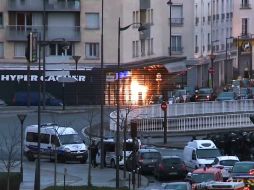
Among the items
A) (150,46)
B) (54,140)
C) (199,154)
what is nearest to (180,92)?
(150,46)

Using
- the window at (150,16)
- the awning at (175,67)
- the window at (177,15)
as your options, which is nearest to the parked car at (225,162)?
the awning at (175,67)

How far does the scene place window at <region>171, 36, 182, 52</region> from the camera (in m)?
112

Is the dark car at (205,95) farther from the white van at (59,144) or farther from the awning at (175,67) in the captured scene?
the white van at (59,144)

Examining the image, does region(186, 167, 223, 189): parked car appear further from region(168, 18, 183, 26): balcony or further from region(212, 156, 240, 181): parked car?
region(168, 18, 183, 26): balcony

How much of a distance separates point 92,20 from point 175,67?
1028 cm

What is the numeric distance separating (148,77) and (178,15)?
13731 millimetres

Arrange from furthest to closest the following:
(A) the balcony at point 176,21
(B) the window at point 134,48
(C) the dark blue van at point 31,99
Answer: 1. (A) the balcony at point 176,21
2. (B) the window at point 134,48
3. (C) the dark blue van at point 31,99

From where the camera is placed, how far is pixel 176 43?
112 metres

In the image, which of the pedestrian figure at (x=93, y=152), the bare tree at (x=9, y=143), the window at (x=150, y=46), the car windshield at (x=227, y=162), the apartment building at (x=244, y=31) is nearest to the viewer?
the car windshield at (x=227, y=162)

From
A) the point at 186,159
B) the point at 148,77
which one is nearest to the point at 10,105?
the point at 148,77

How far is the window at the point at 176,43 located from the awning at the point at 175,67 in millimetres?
4180

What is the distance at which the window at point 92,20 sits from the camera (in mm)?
98250

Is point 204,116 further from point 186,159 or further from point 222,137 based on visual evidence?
point 186,159

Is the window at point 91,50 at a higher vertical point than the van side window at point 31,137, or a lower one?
higher
